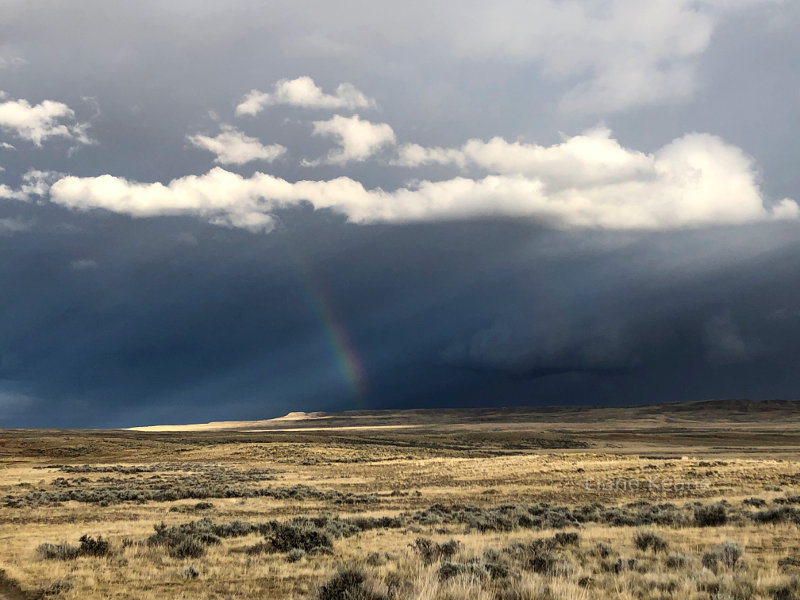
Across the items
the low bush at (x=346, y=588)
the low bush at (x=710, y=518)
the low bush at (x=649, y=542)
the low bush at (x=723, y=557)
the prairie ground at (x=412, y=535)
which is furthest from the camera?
the low bush at (x=710, y=518)

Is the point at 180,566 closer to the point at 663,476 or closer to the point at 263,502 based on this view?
the point at 263,502

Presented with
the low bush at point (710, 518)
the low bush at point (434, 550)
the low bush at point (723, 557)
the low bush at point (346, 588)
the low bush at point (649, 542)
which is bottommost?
the low bush at point (710, 518)

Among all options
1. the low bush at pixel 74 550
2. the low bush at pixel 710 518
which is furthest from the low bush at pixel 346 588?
the low bush at pixel 710 518

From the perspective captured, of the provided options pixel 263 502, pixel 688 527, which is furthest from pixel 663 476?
pixel 263 502

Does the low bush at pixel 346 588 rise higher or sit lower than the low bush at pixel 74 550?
higher

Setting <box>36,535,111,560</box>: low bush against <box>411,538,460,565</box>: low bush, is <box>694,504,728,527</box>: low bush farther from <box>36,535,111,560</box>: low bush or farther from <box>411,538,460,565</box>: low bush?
<box>36,535,111,560</box>: low bush

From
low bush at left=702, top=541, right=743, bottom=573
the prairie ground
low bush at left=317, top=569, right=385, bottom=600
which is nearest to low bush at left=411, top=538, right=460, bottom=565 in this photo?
the prairie ground

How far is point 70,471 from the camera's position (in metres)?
48.3

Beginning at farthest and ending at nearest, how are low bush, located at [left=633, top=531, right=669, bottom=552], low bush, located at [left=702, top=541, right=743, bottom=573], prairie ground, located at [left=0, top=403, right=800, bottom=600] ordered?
1. low bush, located at [left=633, top=531, right=669, bottom=552]
2. low bush, located at [left=702, top=541, right=743, bottom=573]
3. prairie ground, located at [left=0, top=403, right=800, bottom=600]

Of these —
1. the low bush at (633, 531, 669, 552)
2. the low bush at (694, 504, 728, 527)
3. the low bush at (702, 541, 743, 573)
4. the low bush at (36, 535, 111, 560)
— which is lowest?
the low bush at (694, 504, 728, 527)

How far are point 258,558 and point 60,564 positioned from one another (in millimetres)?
4341

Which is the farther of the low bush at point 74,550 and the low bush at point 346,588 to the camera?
the low bush at point 74,550

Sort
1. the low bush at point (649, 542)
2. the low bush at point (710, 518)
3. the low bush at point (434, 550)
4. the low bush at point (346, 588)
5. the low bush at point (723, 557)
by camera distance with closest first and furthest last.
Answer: the low bush at point (346, 588)
the low bush at point (723, 557)
the low bush at point (434, 550)
the low bush at point (649, 542)
the low bush at point (710, 518)

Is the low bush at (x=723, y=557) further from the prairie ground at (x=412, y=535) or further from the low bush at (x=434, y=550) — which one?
the low bush at (x=434, y=550)
